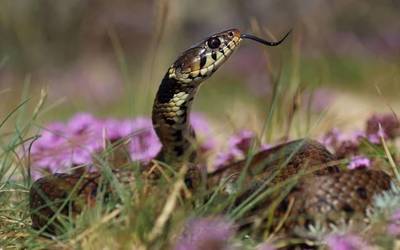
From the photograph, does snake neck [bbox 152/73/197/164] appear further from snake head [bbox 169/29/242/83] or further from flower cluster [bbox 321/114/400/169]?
flower cluster [bbox 321/114/400/169]

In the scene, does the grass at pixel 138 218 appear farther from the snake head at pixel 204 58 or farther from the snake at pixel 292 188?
the snake head at pixel 204 58

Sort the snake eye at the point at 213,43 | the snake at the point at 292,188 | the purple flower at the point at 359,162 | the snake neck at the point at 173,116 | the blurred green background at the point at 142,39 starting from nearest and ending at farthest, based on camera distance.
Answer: the snake at the point at 292,188 → the purple flower at the point at 359,162 → the snake neck at the point at 173,116 → the snake eye at the point at 213,43 → the blurred green background at the point at 142,39

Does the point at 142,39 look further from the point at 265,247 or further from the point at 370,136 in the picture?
the point at 265,247

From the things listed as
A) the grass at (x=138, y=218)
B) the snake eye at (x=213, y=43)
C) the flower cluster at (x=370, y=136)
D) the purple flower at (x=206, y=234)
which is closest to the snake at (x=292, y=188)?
the grass at (x=138, y=218)

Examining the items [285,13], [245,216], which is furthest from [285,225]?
[285,13]

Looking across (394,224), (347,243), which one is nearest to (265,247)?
(347,243)

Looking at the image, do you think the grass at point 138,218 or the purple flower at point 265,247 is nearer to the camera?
the grass at point 138,218
